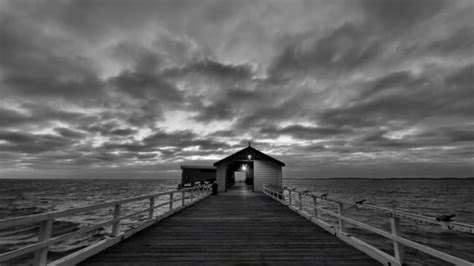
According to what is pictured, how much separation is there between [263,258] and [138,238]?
10.5ft

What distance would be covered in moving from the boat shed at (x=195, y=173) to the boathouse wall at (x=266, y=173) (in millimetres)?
21231

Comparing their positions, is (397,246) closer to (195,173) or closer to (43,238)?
(43,238)

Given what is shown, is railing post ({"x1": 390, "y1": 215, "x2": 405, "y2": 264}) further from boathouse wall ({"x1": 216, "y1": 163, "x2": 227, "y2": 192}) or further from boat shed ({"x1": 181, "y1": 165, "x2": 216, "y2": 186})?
boat shed ({"x1": 181, "y1": 165, "x2": 216, "y2": 186})

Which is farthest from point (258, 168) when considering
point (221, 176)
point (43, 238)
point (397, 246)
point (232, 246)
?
point (43, 238)

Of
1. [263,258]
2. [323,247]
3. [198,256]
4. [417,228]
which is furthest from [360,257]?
[417,228]

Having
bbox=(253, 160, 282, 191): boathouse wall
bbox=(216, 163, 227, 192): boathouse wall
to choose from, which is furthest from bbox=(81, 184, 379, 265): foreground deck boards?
bbox=(253, 160, 282, 191): boathouse wall

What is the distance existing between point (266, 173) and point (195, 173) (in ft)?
77.4

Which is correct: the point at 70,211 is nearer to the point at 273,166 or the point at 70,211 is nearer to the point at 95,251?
the point at 95,251

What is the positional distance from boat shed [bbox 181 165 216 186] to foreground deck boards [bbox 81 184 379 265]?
34.1 m

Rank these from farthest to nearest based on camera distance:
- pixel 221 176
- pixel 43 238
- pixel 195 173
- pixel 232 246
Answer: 1. pixel 195 173
2. pixel 221 176
3. pixel 232 246
4. pixel 43 238

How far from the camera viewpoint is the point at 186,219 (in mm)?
8000

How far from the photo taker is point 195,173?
4144cm

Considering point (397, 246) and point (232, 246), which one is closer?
point (397, 246)

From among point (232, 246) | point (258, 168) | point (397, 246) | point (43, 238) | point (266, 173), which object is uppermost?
point (258, 168)
